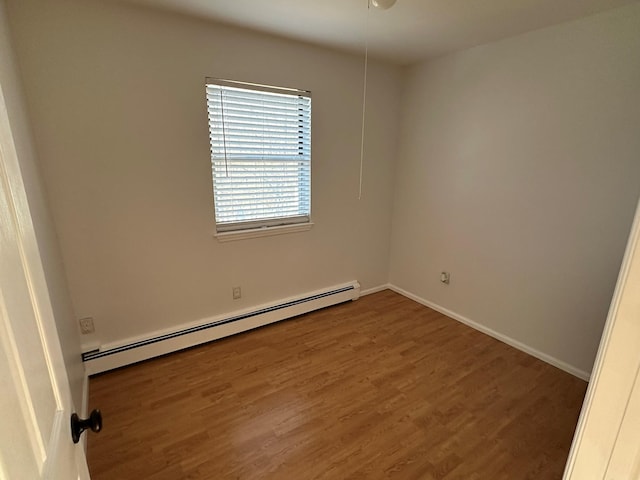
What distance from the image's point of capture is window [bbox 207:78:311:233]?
7.84 ft

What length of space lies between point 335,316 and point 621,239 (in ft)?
7.26

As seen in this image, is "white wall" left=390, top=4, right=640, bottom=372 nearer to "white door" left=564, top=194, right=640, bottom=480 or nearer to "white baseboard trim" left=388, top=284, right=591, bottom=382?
"white baseboard trim" left=388, top=284, right=591, bottom=382

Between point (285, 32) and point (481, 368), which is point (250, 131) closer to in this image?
point (285, 32)

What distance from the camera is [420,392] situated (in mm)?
2090

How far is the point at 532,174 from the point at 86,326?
3.40m

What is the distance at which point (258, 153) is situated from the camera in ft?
8.46

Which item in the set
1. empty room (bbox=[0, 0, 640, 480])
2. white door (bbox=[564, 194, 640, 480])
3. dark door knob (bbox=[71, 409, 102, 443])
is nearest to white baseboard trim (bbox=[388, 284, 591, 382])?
empty room (bbox=[0, 0, 640, 480])

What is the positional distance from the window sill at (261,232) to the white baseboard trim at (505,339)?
1494 mm

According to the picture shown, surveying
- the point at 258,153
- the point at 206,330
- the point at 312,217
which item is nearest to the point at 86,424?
the point at 206,330

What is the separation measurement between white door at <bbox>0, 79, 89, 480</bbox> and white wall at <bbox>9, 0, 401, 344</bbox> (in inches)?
65.0

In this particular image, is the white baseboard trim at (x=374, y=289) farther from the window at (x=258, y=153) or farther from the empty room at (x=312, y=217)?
the window at (x=258, y=153)

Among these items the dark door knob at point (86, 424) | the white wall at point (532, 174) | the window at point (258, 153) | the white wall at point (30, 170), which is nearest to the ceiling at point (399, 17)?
the white wall at point (532, 174)

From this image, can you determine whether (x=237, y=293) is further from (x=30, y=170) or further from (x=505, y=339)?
(x=505, y=339)

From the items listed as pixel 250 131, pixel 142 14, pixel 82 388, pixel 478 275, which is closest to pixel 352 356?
pixel 478 275
